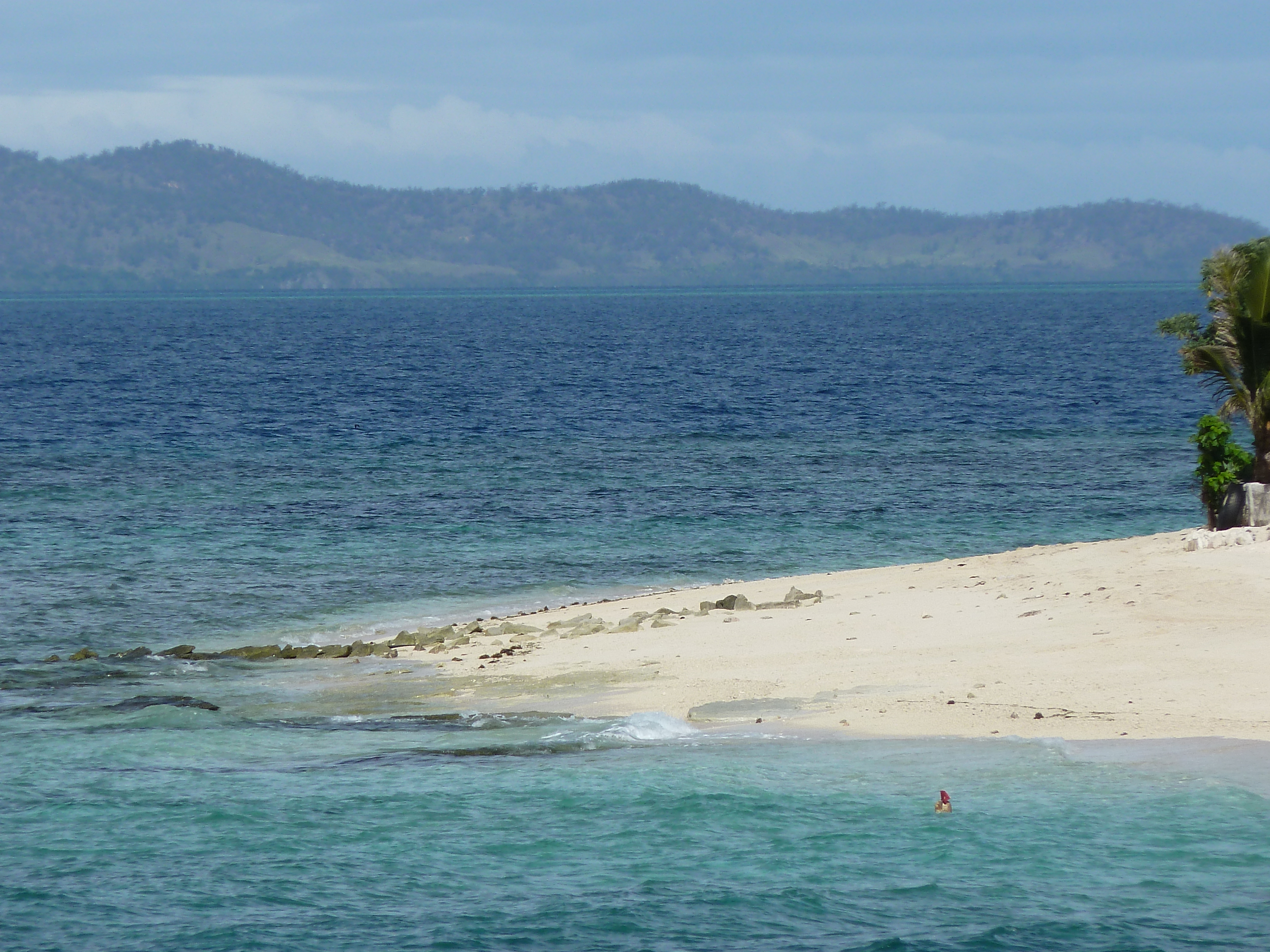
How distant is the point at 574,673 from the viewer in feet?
75.7

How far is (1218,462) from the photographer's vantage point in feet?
90.7

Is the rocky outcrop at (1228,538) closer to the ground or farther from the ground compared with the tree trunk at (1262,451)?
closer to the ground

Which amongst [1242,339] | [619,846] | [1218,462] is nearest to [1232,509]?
[1218,462]

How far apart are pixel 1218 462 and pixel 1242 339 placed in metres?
2.41

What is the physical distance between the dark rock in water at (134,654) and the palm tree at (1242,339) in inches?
807

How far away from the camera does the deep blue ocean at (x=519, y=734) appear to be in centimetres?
1374

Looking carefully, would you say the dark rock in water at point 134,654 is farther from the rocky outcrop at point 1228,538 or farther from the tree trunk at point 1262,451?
the tree trunk at point 1262,451

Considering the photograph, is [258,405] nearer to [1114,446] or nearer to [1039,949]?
[1114,446]

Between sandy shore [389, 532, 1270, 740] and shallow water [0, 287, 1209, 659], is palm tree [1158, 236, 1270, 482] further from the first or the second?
shallow water [0, 287, 1209, 659]

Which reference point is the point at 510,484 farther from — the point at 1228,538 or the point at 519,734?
the point at 519,734

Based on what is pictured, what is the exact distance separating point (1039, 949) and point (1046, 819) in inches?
122

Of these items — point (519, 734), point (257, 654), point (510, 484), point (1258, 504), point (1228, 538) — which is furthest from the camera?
point (510, 484)

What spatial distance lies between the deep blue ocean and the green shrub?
828 centimetres

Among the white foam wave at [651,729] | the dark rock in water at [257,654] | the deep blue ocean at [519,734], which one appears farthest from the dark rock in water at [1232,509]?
the dark rock in water at [257,654]
